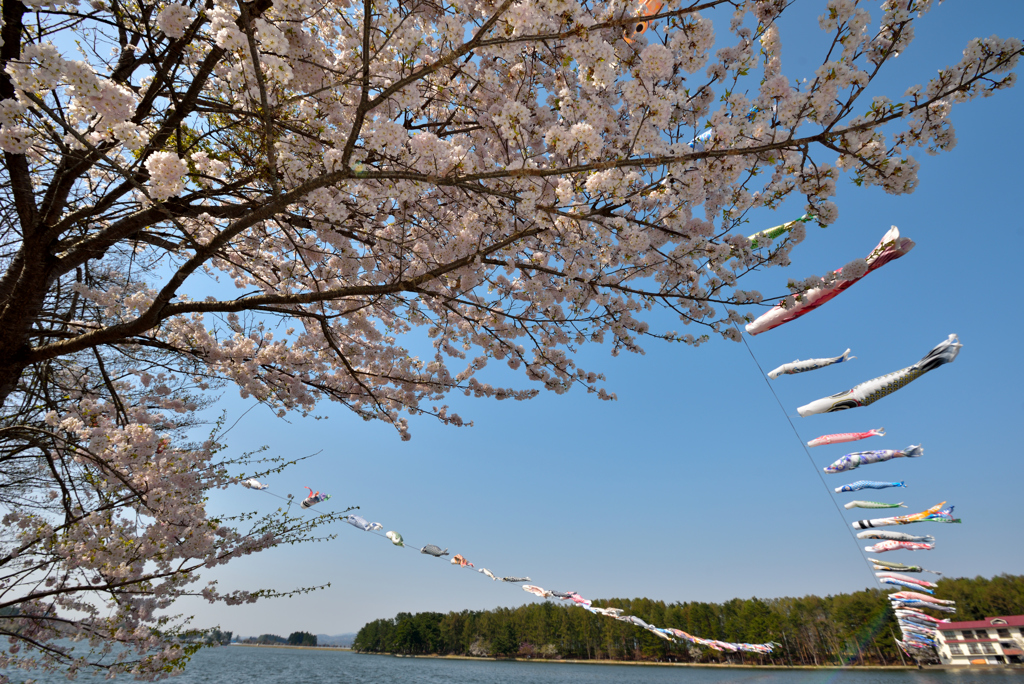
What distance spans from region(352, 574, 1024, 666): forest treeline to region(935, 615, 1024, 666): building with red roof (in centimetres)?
387

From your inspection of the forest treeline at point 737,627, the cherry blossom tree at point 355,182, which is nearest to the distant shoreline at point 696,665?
the forest treeline at point 737,627

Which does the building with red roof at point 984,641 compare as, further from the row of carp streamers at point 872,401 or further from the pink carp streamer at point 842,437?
the pink carp streamer at point 842,437

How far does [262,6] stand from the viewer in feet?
10.6

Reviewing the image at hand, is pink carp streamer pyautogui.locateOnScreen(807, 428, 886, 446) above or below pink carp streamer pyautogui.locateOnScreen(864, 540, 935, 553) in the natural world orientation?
above

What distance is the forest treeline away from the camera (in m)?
40.8

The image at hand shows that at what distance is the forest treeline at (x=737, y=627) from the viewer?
40.8 metres

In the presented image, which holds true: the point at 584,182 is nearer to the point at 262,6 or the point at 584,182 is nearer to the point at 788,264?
the point at 788,264

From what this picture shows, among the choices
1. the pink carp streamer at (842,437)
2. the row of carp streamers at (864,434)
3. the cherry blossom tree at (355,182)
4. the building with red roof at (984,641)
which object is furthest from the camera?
the building with red roof at (984,641)

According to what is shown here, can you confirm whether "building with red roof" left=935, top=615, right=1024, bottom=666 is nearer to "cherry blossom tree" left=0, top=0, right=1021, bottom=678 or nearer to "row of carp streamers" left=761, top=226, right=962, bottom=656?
"row of carp streamers" left=761, top=226, right=962, bottom=656

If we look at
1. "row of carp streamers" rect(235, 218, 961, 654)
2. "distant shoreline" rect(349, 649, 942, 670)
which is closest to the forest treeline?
"distant shoreline" rect(349, 649, 942, 670)

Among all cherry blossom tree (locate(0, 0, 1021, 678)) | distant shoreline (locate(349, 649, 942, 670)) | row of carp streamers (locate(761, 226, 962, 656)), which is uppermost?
row of carp streamers (locate(761, 226, 962, 656))

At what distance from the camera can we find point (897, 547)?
1883 centimetres

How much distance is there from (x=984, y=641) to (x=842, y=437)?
38.3 metres

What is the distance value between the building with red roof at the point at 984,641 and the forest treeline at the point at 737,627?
12.7ft
